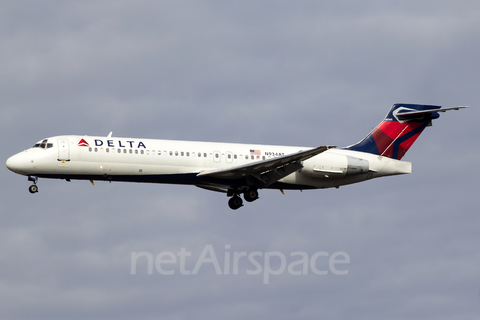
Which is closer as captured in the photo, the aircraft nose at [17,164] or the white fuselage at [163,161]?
the aircraft nose at [17,164]

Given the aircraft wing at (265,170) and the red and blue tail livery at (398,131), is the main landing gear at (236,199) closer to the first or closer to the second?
the aircraft wing at (265,170)

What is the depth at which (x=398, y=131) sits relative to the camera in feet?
137

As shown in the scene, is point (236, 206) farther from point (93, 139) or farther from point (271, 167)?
point (93, 139)

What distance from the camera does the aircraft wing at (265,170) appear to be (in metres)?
36.1

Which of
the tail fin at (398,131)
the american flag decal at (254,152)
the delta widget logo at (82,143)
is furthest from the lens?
the tail fin at (398,131)

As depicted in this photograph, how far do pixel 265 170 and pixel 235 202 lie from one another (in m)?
3.26

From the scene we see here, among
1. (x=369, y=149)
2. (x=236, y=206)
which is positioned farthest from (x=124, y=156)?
(x=369, y=149)

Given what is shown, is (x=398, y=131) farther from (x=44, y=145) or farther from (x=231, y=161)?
(x=44, y=145)

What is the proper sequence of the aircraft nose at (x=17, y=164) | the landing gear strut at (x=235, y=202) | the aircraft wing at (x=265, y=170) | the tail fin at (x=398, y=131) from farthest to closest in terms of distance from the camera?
the tail fin at (x=398, y=131) → the landing gear strut at (x=235, y=202) → the aircraft wing at (x=265, y=170) → the aircraft nose at (x=17, y=164)

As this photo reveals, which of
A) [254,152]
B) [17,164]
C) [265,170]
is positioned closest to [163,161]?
[254,152]

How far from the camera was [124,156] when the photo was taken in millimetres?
35906

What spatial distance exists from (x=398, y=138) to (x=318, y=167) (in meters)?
5.76

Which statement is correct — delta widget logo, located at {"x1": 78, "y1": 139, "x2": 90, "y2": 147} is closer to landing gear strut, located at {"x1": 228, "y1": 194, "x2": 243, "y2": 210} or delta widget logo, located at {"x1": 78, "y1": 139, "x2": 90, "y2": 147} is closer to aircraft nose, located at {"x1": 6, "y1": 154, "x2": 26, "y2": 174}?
aircraft nose, located at {"x1": 6, "y1": 154, "x2": 26, "y2": 174}

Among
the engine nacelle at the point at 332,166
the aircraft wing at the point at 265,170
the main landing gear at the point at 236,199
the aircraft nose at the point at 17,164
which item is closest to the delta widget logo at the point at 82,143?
the aircraft nose at the point at 17,164
